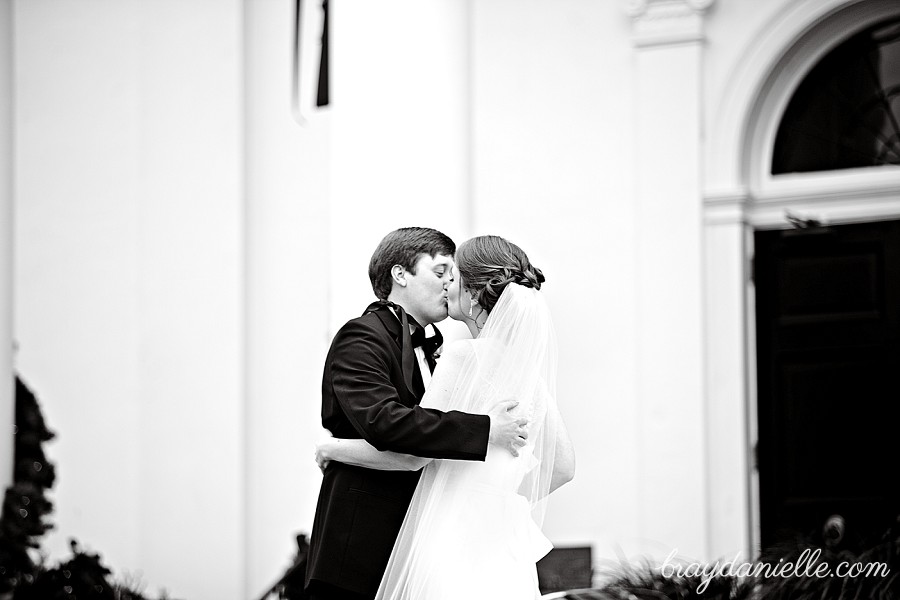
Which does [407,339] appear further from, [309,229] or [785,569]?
[309,229]

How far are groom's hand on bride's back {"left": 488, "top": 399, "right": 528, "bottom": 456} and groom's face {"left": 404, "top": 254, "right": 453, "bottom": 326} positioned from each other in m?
0.49

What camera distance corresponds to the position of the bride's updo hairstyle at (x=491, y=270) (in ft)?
13.6

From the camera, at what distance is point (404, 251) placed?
433cm

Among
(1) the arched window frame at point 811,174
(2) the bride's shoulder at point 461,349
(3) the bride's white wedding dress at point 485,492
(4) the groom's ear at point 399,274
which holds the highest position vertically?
(1) the arched window frame at point 811,174

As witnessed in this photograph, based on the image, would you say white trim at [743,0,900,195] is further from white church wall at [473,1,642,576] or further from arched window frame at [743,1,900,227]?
white church wall at [473,1,642,576]

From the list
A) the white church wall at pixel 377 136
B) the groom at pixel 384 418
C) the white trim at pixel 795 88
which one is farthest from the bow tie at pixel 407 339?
the white trim at pixel 795 88

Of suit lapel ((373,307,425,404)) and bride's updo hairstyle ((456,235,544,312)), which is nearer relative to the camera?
bride's updo hairstyle ((456,235,544,312))

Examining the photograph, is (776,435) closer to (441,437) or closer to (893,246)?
(893,246)

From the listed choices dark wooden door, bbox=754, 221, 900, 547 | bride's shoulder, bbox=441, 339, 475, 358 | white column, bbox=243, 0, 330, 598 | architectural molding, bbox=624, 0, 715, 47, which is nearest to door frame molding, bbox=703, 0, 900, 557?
dark wooden door, bbox=754, 221, 900, 547

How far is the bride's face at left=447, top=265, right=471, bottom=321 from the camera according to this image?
4250 mm

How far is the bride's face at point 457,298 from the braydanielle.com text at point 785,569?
2.48 meters

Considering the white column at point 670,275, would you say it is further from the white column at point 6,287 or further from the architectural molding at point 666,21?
the white column at point 6,287

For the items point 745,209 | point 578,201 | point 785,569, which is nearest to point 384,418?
point 785,569

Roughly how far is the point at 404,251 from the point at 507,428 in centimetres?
77
